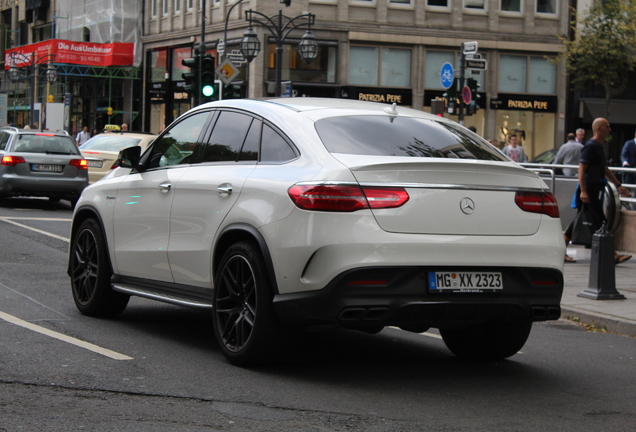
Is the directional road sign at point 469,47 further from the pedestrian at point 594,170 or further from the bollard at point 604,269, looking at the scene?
the bollard at point 604,269

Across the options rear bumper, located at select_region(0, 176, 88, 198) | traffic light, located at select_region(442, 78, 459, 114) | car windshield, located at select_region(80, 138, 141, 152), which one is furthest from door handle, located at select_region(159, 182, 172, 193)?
traffic light, located at select_region(442, 78, 459, 114)

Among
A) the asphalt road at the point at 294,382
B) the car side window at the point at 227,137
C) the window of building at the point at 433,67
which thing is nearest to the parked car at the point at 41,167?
the asphalt road at the point at 294,382

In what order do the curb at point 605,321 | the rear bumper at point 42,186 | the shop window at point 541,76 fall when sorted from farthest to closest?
→ the shop window at point 541,76 → the rear bumper at point 42,186 → the curb at point 605,321

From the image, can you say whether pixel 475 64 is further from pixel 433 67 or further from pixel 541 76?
pixel 541 76

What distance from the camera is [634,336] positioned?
9031 millimetres

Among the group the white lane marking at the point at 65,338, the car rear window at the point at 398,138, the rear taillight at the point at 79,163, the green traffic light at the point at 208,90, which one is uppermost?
the green traffic light at the point at 208,90

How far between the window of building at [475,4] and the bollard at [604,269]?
35185 millimetres

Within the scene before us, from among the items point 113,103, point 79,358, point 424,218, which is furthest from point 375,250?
point 113,103

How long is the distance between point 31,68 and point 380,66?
79.7 ft

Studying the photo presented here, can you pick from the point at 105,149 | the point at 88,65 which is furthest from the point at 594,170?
the point at 88,65

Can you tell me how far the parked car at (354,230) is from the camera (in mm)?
5832

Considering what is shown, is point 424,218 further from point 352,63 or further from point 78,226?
point 352,63

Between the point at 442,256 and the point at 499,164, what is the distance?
2.46 ft

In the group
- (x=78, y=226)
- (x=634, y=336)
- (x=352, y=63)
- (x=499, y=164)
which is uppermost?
(x=352, y=63)
